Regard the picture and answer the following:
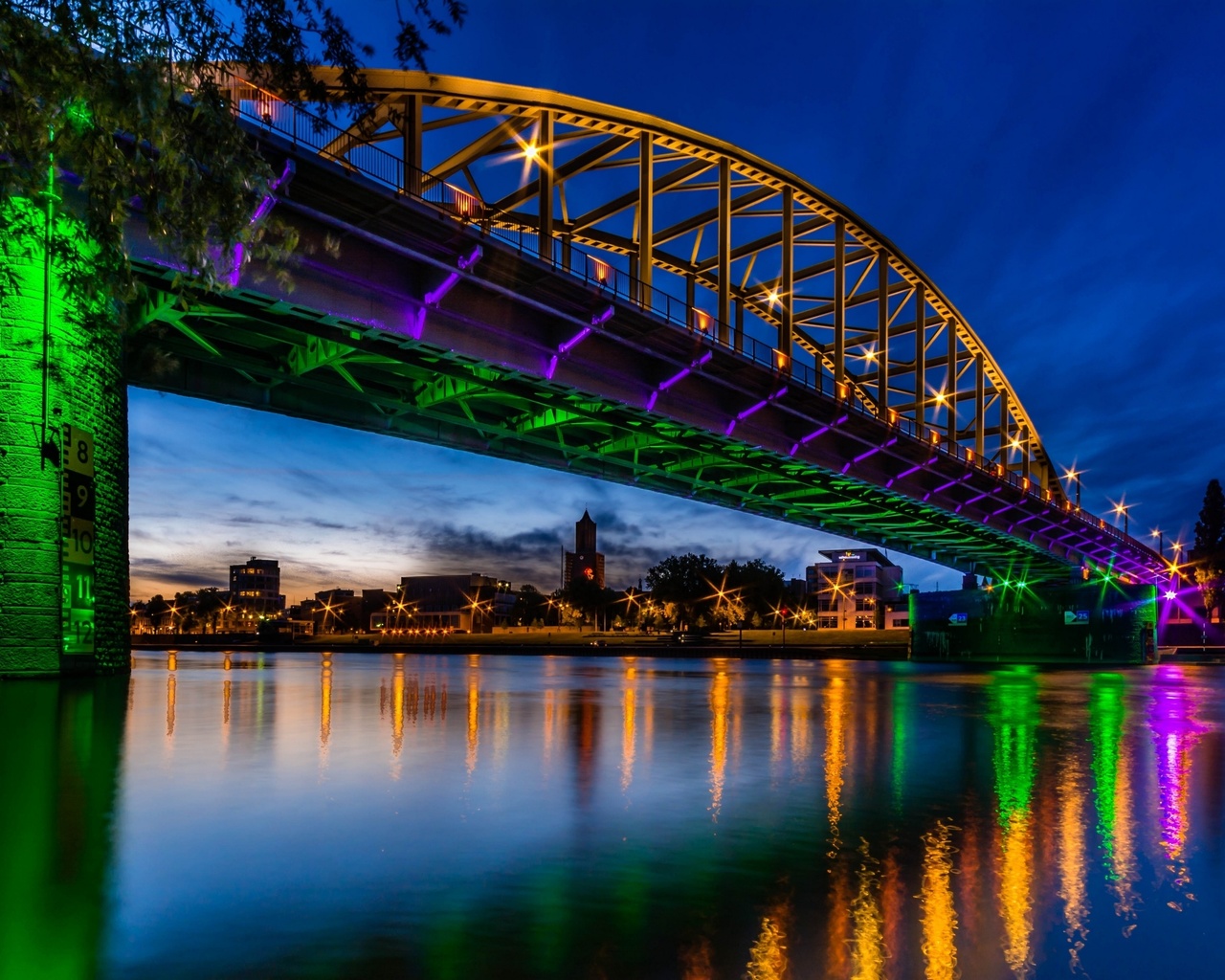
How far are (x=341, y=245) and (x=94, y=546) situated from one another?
9.44 m

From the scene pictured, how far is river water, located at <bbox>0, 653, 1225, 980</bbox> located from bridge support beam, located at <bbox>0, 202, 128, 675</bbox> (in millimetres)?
8749

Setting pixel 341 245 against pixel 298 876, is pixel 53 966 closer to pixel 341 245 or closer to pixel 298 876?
pixel 298 876

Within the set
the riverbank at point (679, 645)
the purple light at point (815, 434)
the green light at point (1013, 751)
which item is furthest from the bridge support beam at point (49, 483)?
the riverbank at point (679, 645)

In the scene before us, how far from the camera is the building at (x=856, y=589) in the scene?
180 metres

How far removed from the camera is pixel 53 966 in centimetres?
448

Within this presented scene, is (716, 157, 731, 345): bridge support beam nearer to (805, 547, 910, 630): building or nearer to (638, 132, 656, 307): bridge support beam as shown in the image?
(638, 132, 656, 307): bridge support beam

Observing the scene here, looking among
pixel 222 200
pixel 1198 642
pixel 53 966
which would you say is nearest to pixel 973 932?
pixel 53 966

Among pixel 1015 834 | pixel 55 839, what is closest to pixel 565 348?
pixel 1015 834

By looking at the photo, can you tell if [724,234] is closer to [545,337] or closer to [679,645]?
[545,337]

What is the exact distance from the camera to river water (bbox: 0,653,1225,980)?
15.6 ft

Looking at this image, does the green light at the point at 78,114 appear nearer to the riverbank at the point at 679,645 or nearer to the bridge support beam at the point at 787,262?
the bridge support beam at the point at 787,262

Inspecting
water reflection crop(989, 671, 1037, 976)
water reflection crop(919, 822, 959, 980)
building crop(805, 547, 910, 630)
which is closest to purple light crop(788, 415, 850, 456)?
water reflection crop(989, 671, 1037, 976)

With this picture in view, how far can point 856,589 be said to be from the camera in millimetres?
184625

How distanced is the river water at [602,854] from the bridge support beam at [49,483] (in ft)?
28.7
